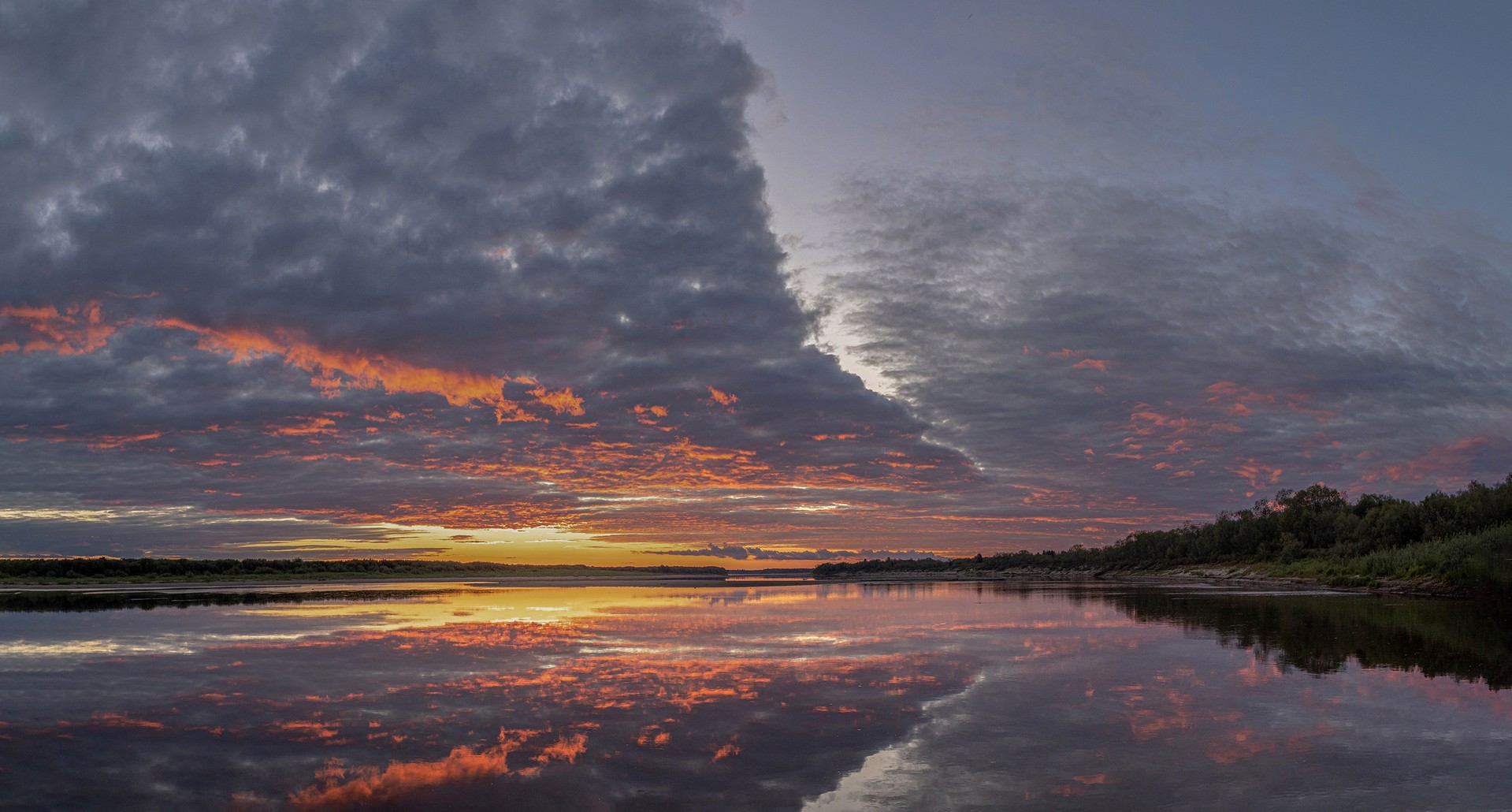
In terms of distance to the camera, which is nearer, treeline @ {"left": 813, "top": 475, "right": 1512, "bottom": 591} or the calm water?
the calm water

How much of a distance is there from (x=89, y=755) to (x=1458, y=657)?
3004 centimetres

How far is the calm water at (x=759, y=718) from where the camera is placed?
1055 centimetres

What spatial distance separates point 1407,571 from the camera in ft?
185

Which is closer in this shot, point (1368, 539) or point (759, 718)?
point (759, 718)

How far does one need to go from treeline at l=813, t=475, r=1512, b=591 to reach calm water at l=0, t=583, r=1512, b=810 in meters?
25.6

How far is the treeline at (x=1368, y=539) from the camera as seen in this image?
161ft

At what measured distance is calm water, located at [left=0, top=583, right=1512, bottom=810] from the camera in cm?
1055

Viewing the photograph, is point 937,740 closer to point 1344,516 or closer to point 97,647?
point 97,647

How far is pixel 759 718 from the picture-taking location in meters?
14.7

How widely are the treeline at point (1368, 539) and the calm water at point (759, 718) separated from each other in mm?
25580

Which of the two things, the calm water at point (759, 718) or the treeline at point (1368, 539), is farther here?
the treeline at point (1368, 539)

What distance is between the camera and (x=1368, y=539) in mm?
80562

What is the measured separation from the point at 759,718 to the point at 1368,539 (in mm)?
88956

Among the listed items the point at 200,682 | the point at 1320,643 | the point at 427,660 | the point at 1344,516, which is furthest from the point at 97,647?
the point at 1344,516
